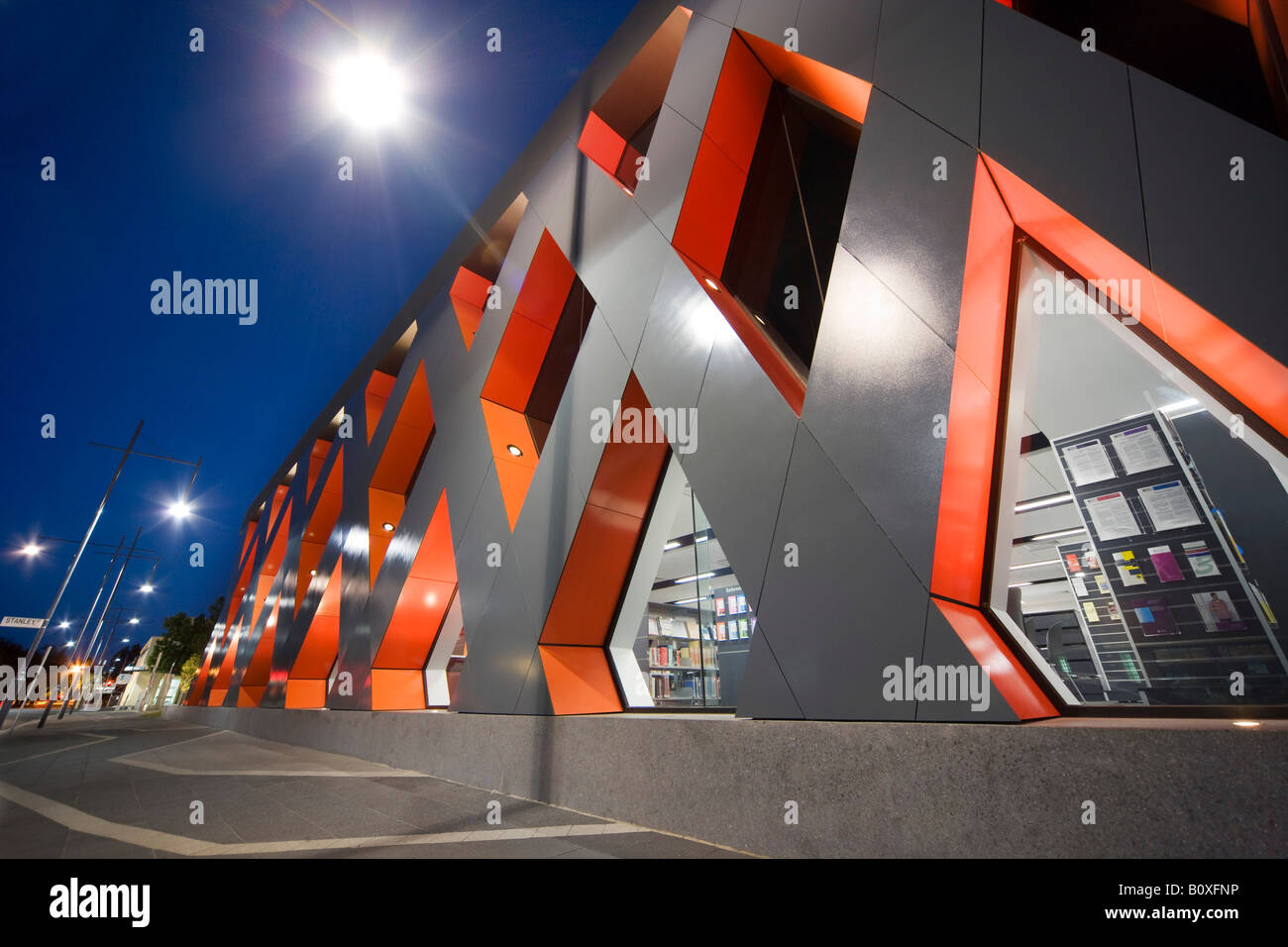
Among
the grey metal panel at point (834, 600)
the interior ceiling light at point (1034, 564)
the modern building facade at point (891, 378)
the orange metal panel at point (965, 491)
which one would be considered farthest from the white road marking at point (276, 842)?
the interior ceiling light at point (1034, 564)

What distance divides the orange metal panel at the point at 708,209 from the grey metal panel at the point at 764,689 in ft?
13.4

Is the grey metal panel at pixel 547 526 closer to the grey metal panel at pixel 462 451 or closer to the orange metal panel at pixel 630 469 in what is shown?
the orange metal panel at pixel 630 469

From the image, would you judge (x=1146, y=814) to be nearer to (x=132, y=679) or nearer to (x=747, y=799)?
(x=747, y=799)

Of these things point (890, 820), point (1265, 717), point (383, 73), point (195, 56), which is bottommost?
point (890, 820)

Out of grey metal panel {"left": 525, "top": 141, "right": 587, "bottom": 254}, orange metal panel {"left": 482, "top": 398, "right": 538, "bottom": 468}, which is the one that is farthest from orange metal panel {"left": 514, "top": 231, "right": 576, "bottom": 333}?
orange metal panel {"left": 482, "top": 398, "right": 538, "bottom": 468}

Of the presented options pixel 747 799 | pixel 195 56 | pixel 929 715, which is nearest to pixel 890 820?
pixel 929 715

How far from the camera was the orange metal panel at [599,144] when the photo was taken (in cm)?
818

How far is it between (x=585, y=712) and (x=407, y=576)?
5.03m

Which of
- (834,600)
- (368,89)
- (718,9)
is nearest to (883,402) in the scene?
(834,600)

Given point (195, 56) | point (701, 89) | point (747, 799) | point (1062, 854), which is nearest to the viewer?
point (1062, 854)

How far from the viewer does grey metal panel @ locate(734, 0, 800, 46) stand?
209 inches

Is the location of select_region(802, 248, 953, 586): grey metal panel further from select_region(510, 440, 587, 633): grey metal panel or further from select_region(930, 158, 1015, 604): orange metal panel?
select_region(510, 440, 587, 633): grey metal panel

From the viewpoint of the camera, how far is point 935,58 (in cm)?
397

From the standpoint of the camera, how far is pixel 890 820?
2.75 meters
